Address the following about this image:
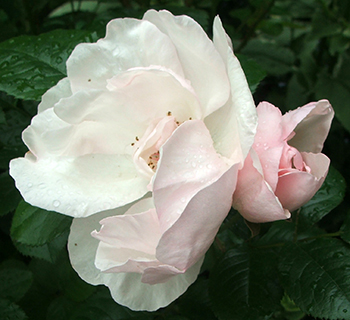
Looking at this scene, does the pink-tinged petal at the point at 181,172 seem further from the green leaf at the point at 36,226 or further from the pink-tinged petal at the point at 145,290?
the green leaf at the point at 36,226

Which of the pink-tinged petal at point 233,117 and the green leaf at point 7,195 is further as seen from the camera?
the green leaf at point 7,195

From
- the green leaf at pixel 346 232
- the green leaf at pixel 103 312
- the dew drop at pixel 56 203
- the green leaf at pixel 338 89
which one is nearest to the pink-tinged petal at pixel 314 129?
the green leaf at pixel 346 232

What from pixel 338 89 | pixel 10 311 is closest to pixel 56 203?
pixel 10 311

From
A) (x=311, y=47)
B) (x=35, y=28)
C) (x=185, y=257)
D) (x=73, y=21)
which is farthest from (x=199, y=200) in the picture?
(x=311, y=47)

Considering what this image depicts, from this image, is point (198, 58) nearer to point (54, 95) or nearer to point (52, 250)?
point (54, 95)

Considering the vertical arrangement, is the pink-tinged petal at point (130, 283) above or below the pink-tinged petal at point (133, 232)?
below

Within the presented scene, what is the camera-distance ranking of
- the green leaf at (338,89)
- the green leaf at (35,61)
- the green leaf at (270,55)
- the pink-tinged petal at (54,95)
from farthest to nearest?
the green leaf at (270,55)
the green leaf at (338,89)
the green leaf at (35,61)
the pink-tinged petal at (54,95)

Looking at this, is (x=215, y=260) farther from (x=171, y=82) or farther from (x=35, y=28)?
(x=35, y=28)
